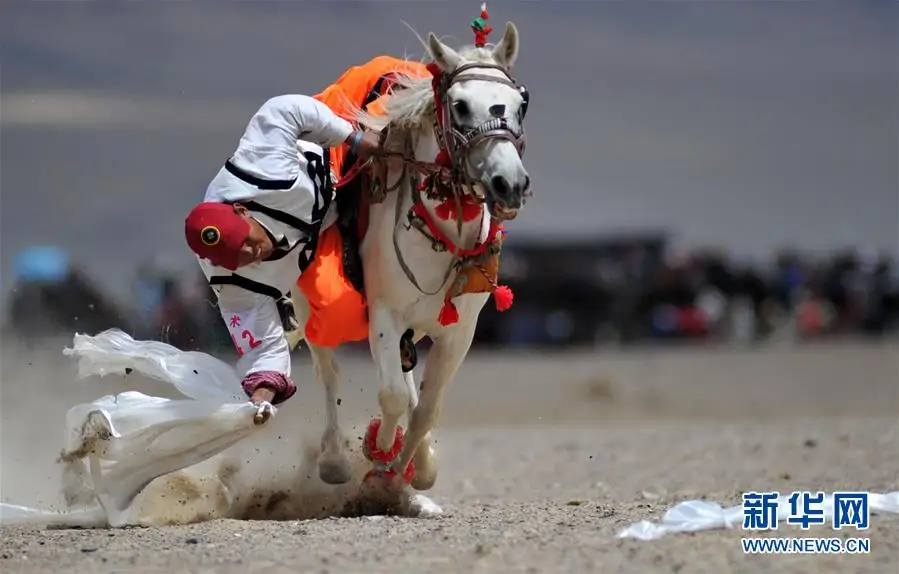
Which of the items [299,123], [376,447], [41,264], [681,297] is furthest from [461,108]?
[681,297]

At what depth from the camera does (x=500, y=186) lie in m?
5.59

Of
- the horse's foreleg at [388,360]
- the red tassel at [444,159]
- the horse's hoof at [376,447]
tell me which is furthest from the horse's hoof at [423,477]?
the red tassel at [444,159]

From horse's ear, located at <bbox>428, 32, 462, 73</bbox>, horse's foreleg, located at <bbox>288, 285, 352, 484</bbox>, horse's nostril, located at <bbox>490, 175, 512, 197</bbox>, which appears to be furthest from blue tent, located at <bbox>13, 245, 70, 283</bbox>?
horse's nostril, located at <bbox>490, 175, 512, 197</bbox>

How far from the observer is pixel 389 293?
21.0 feet

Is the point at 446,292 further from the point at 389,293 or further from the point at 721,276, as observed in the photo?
the point at 721,276

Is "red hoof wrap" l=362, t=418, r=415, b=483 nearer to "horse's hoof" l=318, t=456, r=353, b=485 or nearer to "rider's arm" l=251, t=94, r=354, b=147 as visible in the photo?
"horse's hoof" l=318, t=456, r=353, b=485

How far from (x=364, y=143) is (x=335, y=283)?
2.05ft

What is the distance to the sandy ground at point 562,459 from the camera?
5.20 m

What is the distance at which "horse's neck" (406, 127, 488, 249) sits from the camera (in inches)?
247

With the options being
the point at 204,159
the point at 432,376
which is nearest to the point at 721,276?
the point at 204,159

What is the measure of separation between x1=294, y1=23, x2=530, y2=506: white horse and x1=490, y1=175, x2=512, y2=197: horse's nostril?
0.04m

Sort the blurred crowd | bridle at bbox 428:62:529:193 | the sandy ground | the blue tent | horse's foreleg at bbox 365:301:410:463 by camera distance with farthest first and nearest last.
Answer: the blurred crowd, the blue tent, horse's foreleg at bbox 365:301:410:463, bridle at bbox 428:62:529:193, the sandy ground

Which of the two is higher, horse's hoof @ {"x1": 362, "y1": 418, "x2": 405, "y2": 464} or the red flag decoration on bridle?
the red flag decoration on bridle

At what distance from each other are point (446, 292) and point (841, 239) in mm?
12937
